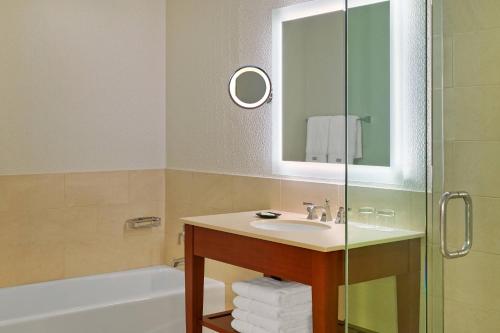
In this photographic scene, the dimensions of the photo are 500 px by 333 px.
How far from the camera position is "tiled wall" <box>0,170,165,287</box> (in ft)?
12.1

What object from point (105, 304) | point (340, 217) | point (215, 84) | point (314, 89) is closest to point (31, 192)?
point (105, 304)

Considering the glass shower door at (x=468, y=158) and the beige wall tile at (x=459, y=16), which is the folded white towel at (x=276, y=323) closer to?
the glass shower door at (x=468, y=158)

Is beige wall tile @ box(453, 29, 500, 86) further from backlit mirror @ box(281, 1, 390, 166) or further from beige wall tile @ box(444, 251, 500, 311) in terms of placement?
backlit mirror @ box(281, 1, 390, 166)

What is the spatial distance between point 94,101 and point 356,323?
2.59 m

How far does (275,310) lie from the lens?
2678mm

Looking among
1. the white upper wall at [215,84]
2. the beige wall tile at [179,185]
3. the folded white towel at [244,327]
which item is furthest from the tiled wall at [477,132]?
the beige wall tile at [179,185]

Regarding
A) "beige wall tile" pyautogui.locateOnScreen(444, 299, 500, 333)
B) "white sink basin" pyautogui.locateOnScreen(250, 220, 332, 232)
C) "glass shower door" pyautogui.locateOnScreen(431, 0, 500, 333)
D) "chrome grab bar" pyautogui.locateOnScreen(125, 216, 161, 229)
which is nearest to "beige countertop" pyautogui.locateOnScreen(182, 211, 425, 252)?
"white sink basin" pyautogui.locateOnScreen(250, 220, 332, 232)

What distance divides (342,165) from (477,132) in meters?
1.40

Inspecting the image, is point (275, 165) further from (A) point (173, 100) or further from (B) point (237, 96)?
(A) point (173, 100)

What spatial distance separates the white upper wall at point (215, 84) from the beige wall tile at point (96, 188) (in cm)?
37

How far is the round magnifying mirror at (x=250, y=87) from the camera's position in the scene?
3541mm

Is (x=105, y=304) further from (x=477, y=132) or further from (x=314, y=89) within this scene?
(x=477, y=132)

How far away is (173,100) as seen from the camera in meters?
4.26

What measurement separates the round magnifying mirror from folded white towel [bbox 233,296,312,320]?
3.93ft
